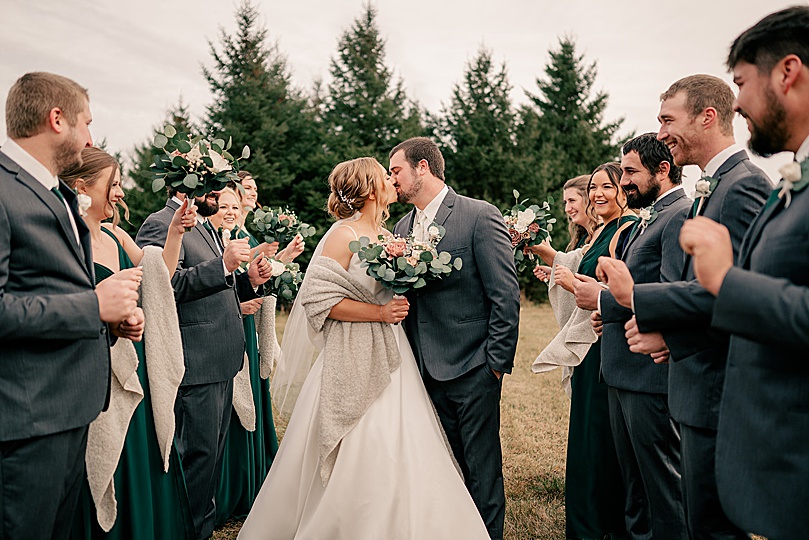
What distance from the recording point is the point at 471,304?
446cm

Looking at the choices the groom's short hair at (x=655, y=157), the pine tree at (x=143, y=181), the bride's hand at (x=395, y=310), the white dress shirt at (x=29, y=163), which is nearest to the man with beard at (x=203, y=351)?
the bride's hand at (x=395, y=310)

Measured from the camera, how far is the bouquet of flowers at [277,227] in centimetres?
625

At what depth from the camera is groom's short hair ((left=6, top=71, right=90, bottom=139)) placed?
263cm

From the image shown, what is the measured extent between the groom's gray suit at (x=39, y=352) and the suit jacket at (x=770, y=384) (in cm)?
254

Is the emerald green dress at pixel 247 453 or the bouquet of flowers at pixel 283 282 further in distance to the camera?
the bouquet of flowers at pixel 283 282

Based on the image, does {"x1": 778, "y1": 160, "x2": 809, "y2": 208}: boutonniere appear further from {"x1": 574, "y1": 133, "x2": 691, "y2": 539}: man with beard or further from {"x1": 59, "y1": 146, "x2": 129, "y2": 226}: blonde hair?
{"x1": 59, "y1": 146, "x2": 129, "y2": 226}: blonde hair

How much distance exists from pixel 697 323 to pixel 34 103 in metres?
3.07

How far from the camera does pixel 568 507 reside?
4980 mm

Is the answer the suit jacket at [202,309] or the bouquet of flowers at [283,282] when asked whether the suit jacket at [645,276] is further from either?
the bouquet of flowers at [283,282]

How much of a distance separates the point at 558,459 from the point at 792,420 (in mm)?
5218

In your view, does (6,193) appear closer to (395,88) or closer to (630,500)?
(630,500)

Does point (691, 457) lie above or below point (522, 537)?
above

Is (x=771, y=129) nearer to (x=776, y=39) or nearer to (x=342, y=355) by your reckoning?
(x=776, y=39)

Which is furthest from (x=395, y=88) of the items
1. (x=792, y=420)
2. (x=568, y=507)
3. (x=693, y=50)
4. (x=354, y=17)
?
(x=792, y=420)
